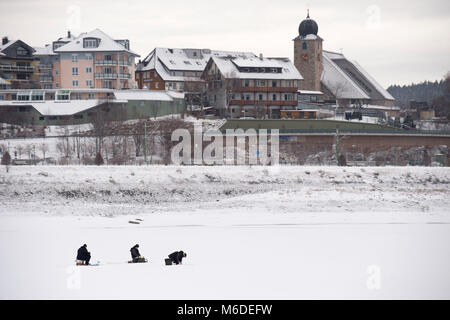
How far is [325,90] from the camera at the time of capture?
332 ft

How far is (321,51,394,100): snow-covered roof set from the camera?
9956 cm

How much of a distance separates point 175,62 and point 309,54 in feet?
78.4

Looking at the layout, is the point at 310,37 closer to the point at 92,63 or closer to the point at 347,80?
the point at 347,80


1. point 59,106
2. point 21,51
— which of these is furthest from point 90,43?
point 59,106

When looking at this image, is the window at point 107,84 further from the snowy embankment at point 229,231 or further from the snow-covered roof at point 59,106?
the snowy embankment at point 229,231

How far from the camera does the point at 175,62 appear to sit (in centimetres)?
9394

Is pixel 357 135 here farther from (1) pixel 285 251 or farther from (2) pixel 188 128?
(1) pixel 285 251

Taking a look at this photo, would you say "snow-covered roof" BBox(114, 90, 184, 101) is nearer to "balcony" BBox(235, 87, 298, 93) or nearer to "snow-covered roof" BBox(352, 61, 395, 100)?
"balcony" BBox(235, 87, 298, 93)

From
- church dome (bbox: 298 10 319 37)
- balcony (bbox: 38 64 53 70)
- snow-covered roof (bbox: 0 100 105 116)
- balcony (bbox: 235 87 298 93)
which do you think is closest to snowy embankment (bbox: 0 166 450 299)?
snow-covered roof (bbox: 0 100 105 116)

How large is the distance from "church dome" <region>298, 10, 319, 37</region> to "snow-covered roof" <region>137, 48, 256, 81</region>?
516 inches

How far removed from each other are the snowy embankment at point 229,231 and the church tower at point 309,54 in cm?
5699

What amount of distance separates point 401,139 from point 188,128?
22794 mm

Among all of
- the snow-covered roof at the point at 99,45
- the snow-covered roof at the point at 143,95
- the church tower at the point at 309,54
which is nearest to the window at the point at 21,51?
the snow-covered roof at the point at 99,45
